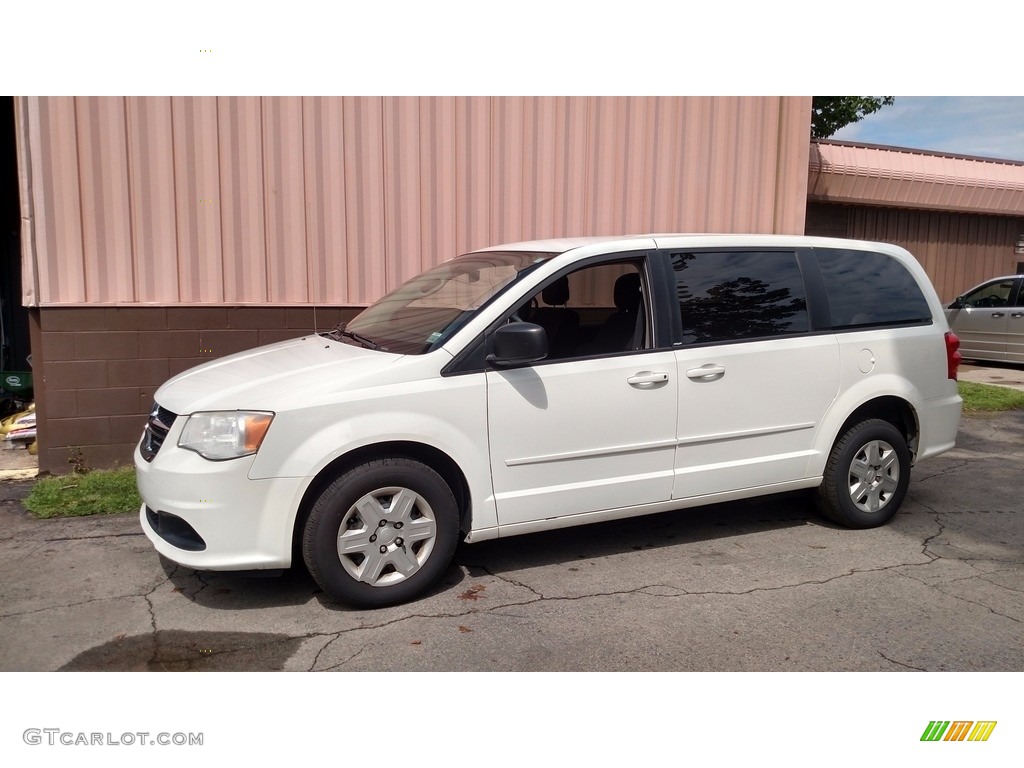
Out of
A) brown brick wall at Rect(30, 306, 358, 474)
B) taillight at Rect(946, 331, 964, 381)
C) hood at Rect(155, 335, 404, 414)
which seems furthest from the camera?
brown brick wall at Rect(30, 306, 358, 474)

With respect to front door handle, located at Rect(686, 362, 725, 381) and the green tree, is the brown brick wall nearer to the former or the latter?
front door handle, located at Rect(686, 362, 725, 381)

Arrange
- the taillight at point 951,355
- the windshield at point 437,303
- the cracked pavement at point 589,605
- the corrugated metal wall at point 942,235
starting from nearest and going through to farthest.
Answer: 1. the cracked pavement at point 589,605
2. the windshield at point 437,303
3. the taillight at point 951,355
4. the corrugated metal wall at point 942,235

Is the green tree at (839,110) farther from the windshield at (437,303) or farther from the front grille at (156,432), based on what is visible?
the front grille at (156,432)

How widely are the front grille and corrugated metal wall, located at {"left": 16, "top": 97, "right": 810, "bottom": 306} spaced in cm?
279

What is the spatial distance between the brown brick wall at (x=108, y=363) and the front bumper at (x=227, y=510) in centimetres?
312

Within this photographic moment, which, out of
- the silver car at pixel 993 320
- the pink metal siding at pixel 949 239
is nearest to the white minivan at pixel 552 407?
the silver car at pixel 993 320

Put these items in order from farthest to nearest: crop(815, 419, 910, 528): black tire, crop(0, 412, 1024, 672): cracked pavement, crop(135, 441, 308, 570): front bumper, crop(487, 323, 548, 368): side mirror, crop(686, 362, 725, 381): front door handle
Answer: crop(815, 419, 910, 528): black tire, crop(686, 362, 725, 381): front door handle, crop(487, 323, 548, 368): side mirror, crop(135, 441, 308, 570): front bumper, crop(0, 412, 1024, 672): cracked pavement

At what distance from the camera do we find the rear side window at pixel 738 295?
190 inches

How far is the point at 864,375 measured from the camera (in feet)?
17.1

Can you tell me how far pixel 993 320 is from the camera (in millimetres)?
12859

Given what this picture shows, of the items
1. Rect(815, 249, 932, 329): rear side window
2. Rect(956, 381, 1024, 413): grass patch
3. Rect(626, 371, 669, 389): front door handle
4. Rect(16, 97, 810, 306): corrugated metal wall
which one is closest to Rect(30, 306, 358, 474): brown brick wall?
Rect(16, 97, 810, 306): corrugated metal wall

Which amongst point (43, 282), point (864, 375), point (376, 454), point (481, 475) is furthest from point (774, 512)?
point (43, 282)

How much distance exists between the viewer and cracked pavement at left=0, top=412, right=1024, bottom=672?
3689 millimetres
